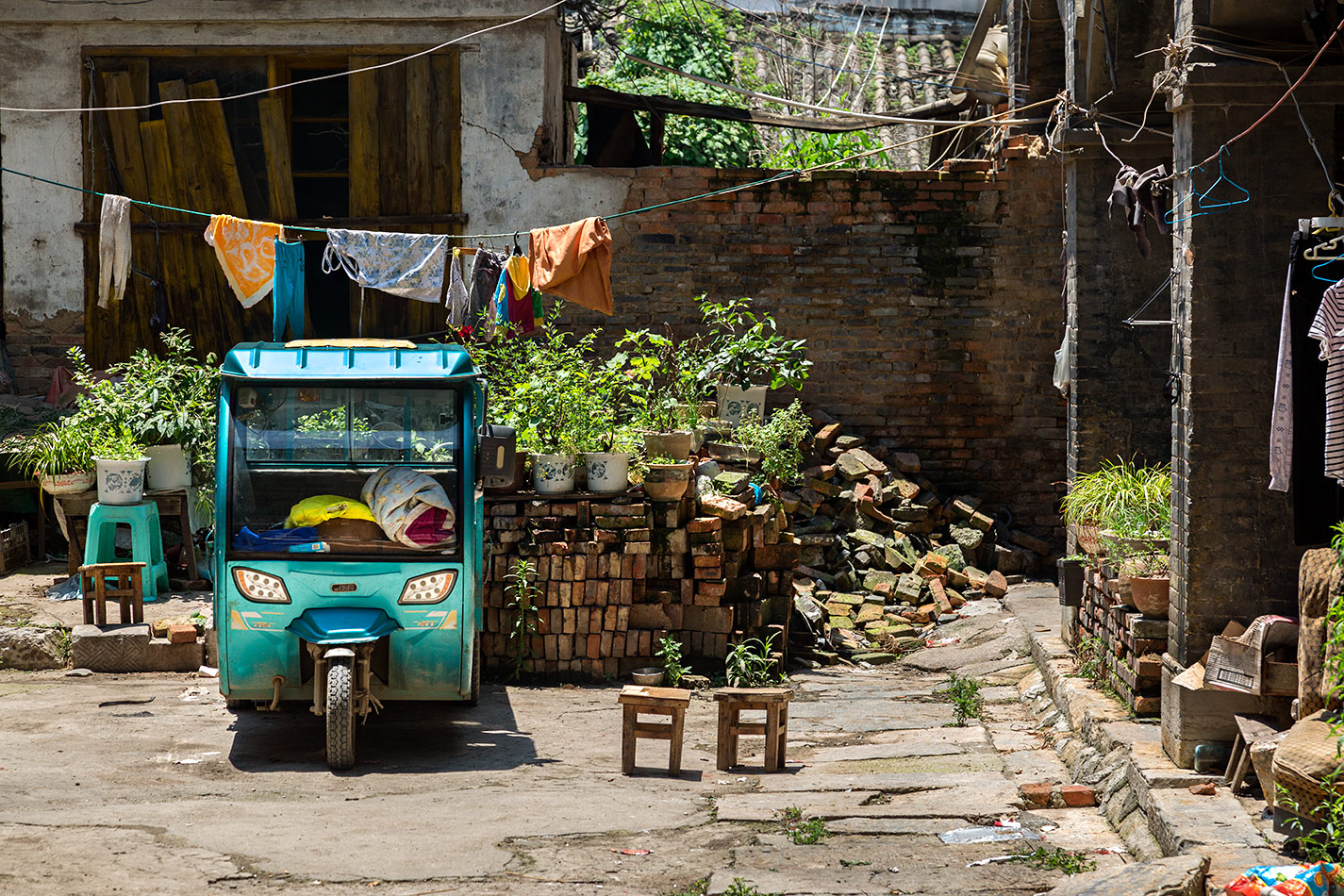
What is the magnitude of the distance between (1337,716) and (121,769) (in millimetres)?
5903

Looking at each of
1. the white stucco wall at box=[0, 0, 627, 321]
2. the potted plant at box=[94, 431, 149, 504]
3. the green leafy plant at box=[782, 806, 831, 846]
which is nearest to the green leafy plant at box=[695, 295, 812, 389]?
the white stucco wall at box=[0, 0, 627, 321]

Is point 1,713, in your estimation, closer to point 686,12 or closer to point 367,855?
point 367,855

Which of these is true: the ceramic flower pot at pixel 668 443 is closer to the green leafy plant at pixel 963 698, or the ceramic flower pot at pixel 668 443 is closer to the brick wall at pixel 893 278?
the green leafy plant at pixel 963 698

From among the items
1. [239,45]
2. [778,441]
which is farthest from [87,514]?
[778,441]

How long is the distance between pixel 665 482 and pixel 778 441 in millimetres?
1912

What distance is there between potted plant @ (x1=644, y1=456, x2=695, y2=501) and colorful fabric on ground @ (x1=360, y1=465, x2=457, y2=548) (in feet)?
7.49

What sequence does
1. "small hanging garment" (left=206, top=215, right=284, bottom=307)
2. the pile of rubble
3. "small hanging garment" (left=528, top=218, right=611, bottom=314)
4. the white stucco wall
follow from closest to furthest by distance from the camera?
1. "small hanging garment" (left=206, top=215, right=284, bottom=307)
2. "small hanging garment" (left=528, top=218, right=611, bottom=314)
3. the pile of rubble
4. the white stucco wall

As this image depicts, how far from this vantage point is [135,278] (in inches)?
497

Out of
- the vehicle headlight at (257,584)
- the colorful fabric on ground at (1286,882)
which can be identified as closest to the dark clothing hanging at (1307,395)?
the colorful fabric on ground at (1286,882)

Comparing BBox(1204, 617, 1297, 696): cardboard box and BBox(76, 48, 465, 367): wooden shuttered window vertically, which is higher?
BBox(76, 48, 465, 367): wooden shuttered window

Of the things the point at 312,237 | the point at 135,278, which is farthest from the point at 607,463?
the point at 135,278

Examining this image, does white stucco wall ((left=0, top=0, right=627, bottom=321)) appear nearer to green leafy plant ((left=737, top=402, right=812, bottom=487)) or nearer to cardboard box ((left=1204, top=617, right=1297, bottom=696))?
green leafy plant ((left=737, top=402, right=812, bottom=487))

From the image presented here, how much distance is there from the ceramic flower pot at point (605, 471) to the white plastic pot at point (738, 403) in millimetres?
2637

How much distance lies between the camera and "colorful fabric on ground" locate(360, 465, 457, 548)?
7043 millimetres
